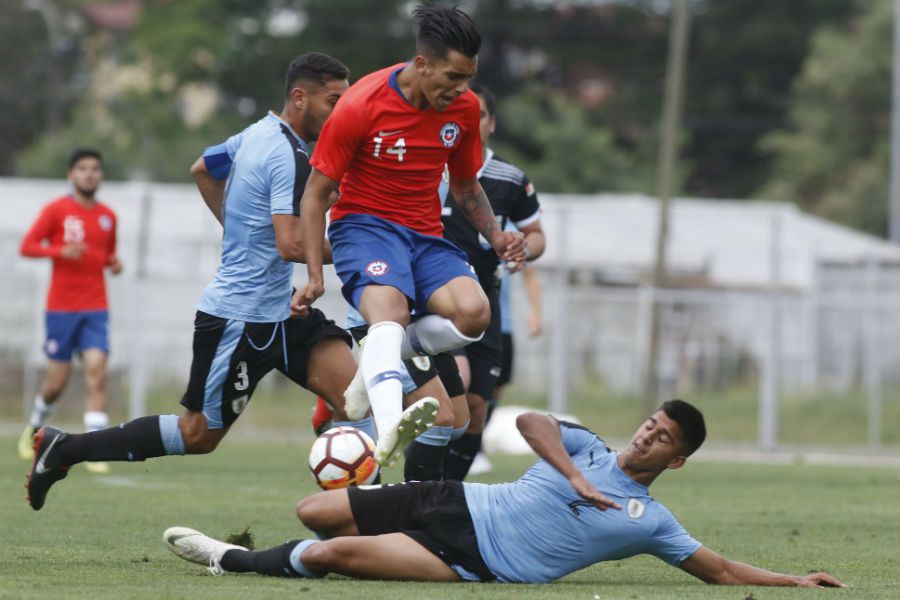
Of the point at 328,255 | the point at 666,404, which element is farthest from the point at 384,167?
the point at 666,404

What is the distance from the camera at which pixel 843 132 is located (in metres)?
48.9

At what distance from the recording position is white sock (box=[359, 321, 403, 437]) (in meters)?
7.07

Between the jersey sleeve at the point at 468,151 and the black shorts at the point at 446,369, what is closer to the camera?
the jersey sleeve at the point at 468,151

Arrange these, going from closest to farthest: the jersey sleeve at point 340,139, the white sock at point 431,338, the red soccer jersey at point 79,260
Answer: the jersey sleeve at point 340,139, the white sock at point 431,338, the red soccer jersey at point 79,260

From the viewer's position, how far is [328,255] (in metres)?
7.87

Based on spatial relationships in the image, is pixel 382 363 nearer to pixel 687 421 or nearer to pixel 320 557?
pixel 320 557

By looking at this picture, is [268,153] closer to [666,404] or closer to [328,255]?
[328,255]

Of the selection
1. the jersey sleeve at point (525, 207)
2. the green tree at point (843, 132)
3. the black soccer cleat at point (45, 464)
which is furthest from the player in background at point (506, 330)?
the green tree at point (843, 132)

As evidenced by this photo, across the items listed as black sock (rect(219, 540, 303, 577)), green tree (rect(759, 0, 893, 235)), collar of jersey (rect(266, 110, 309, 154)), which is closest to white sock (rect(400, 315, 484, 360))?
collar of jersey (rect(266, 110, 309, 154))

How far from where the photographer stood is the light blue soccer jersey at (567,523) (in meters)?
Answer: 6.70

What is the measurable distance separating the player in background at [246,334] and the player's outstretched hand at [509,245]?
2.96 feet

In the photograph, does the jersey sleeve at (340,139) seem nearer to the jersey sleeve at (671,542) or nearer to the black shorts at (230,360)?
the black shorts at (230,360)

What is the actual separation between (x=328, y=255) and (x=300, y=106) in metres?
0.76

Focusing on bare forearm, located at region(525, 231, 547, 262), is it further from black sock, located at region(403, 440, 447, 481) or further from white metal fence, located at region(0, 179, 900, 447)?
white metal fence, located at region(0, 179, 900, 447)
